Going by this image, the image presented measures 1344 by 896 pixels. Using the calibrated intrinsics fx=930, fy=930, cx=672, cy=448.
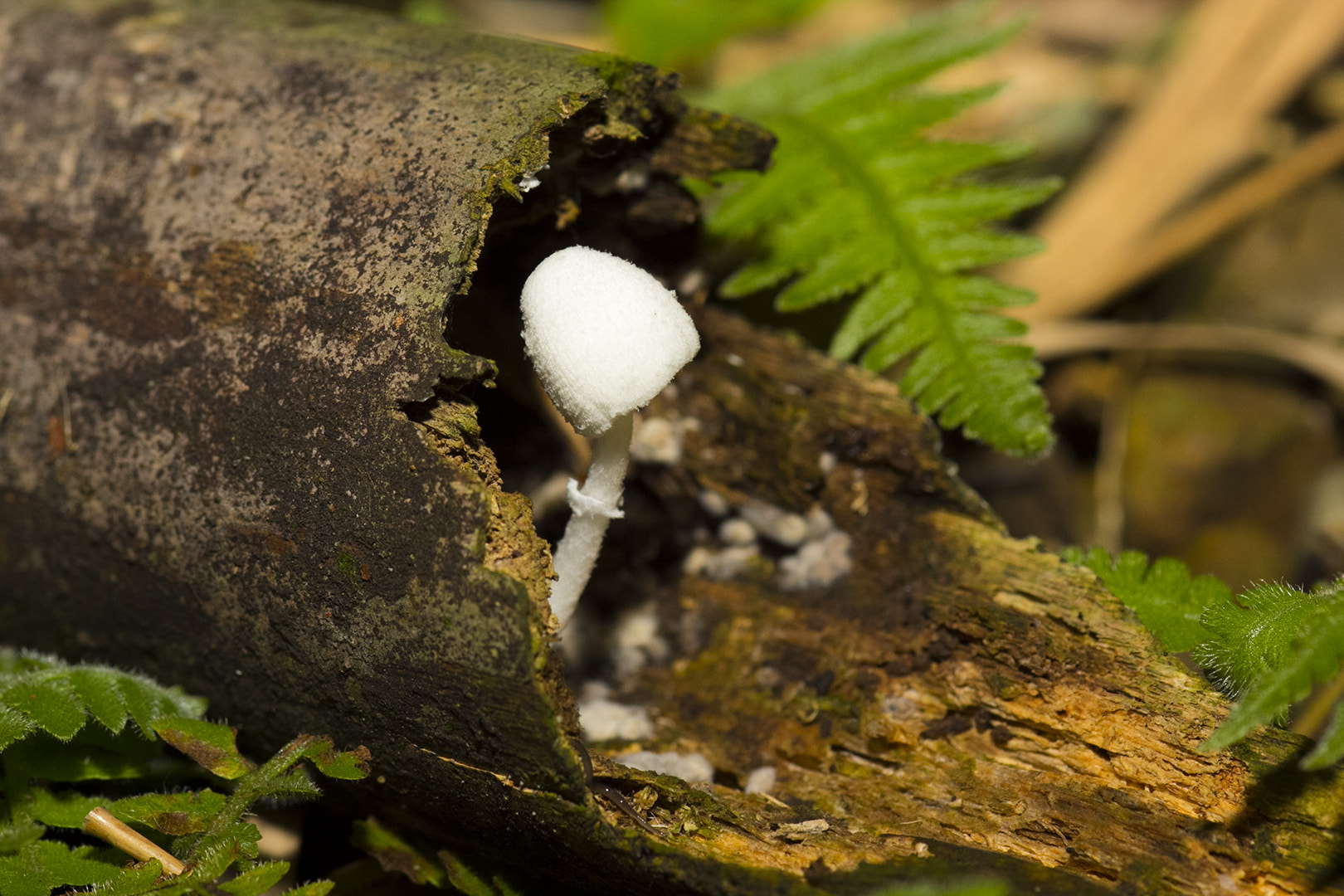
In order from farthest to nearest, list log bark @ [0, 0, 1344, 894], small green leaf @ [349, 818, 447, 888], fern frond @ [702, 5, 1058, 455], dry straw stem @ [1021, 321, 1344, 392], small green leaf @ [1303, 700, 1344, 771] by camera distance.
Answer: dry straw stem @ [1021, 321, 1344, 392] < fern frond @ [702, 5, 1058, 455] < small green leaf @ [349, 818, 447, 888] < log bark @ [0, 0, 1344, 894] < small green leaf @ [1303, 700, 1344, 771]

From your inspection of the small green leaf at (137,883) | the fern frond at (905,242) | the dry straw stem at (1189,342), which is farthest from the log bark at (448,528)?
the dry straw stem at (1189,342)

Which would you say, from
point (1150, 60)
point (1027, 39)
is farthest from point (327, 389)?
point (1027, 39)

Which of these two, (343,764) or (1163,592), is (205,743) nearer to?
(343,764)

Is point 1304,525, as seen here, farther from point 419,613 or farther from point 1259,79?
point 419,613

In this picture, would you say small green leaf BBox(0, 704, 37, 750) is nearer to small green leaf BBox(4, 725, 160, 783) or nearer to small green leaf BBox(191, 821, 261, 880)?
small green leaf BBox(4, 725, 160, 783)

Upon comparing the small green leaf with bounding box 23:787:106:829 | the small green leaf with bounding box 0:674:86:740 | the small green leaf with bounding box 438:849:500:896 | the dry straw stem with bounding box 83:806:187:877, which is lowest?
the small green leaf with bounding box 23:787:106:829

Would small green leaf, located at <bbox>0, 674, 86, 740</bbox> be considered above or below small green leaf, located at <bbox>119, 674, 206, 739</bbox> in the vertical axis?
below

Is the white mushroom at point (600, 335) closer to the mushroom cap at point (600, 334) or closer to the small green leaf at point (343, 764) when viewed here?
the mushroom cap at point (600, 334)

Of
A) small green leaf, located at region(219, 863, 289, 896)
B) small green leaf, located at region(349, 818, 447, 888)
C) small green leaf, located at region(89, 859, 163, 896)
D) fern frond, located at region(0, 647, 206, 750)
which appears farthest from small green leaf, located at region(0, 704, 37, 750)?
small green leaf, located at region(349, 818, 447, 888)
